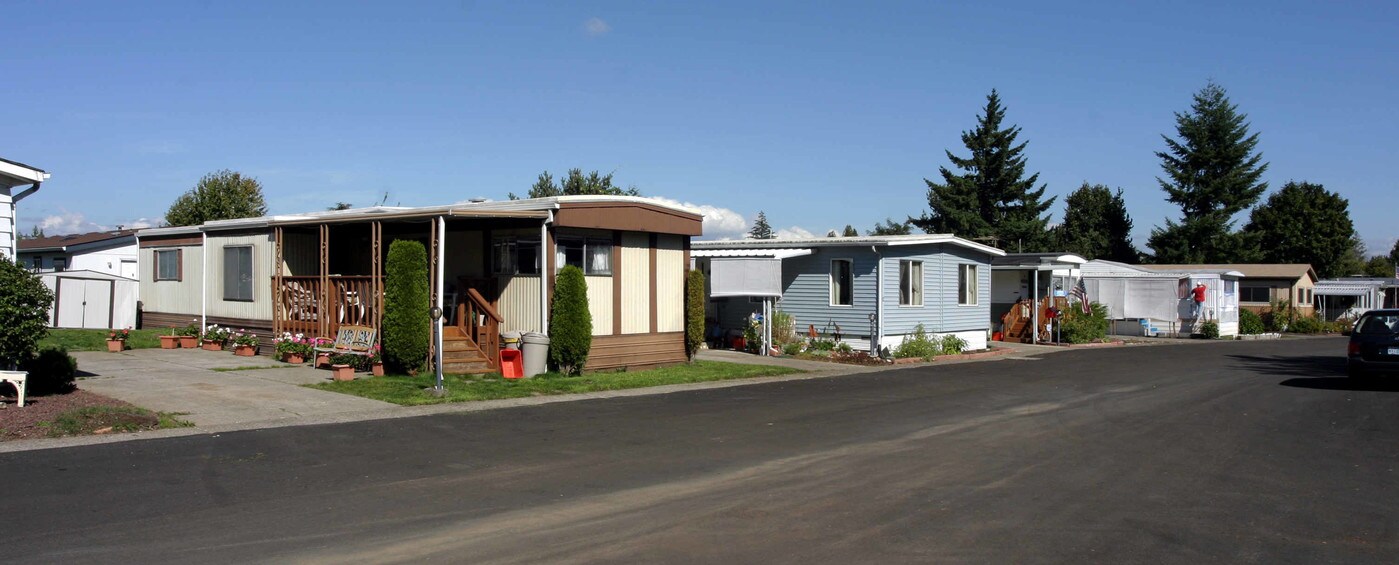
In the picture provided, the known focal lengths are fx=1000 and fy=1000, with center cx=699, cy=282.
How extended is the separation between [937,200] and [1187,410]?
46.7m

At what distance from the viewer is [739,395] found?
17.0 m

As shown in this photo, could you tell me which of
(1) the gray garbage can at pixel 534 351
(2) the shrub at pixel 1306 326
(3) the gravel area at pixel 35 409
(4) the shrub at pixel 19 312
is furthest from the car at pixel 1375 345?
(2) the shrub at pixel 1306 326

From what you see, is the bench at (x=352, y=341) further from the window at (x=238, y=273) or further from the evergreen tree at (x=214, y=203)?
the evergreen tree at (x=214, y=203)

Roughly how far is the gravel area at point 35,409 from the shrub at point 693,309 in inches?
444

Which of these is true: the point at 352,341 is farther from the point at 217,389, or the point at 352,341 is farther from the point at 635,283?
the point at 635,283

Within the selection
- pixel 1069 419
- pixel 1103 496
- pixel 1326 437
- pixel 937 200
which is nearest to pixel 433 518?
pixel 1103 496

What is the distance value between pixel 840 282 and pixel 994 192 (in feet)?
117

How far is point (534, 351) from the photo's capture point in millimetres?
18328

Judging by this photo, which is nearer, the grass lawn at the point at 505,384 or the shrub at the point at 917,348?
the grass lawn at the point at 505,384

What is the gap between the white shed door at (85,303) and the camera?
2603cm

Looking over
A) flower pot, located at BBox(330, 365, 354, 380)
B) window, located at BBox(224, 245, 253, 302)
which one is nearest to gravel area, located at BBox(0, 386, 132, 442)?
flower pot, located at BBox(330, 365, 354, 380)

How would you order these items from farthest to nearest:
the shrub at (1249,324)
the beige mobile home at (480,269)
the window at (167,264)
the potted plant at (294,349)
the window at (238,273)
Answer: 1. the shrub at (1249,324)
2. the window at (167,264)
3. the window at (238,273)
4. the potted plant at (294,349)
5. the beige mobile home at (480,269)

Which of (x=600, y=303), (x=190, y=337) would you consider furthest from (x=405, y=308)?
(x=190, y=337)

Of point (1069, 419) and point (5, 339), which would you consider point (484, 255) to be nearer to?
point (5, 339)
